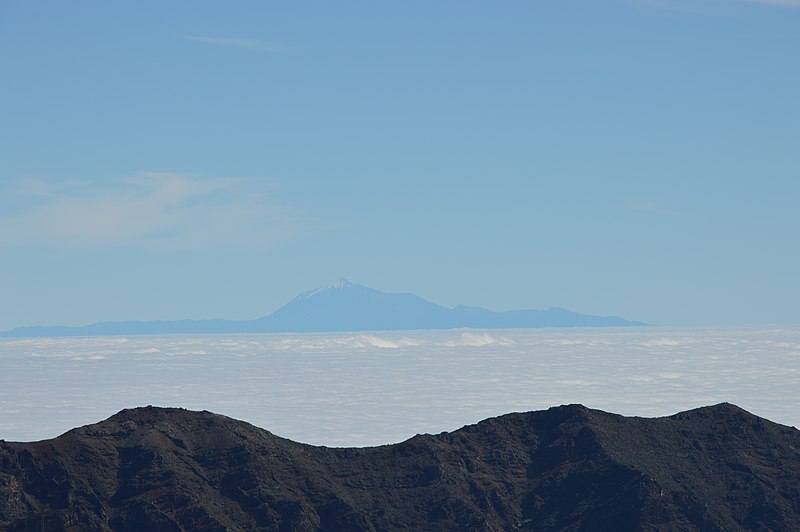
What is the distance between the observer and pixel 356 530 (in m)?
74.2

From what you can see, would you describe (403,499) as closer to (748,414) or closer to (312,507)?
(312,507)

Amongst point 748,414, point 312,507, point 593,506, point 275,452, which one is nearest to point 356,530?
point 312,507

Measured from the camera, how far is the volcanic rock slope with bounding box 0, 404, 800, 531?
2889 inches

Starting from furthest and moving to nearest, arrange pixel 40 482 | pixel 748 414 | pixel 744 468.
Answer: pixel 748 414 < pixel 744 468 < pixel 40 482

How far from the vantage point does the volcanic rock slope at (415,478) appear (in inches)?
2889

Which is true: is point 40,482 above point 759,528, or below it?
above

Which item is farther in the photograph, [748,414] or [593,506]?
[748,414]

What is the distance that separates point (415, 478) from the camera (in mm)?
80688

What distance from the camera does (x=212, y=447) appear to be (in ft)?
262

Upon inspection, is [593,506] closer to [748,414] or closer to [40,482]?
[748,414]

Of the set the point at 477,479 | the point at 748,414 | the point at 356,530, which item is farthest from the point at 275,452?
the point at 748,414

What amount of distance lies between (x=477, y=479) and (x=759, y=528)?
821 inches

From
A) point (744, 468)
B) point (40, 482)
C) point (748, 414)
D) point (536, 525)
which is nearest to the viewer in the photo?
point (40, 482)

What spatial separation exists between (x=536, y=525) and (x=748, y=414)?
24.3m
